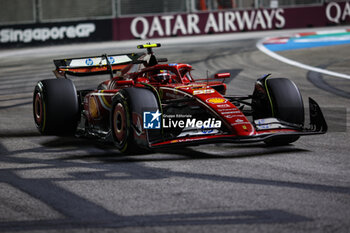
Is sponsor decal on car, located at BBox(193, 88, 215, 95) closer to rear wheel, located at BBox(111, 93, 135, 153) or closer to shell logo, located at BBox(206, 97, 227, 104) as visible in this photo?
shell logo, located at BBox(206, 97, 227, 104)

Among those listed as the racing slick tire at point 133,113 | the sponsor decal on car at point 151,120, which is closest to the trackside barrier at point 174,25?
the racing slick tire at point 133,113

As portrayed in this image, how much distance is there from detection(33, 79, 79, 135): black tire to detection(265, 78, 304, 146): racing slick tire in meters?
2.78

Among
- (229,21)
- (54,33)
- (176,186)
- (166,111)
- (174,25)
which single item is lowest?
(176,186)

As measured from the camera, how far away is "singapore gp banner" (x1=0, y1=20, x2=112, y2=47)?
29.0 metres

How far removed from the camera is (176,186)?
20.7 ft

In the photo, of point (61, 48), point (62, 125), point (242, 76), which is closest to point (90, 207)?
point (62, 125)

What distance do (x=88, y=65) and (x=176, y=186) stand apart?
487 cm

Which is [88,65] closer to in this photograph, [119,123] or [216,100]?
[119,123]

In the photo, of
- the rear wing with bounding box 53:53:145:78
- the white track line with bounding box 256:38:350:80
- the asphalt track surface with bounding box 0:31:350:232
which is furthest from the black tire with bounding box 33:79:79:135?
the white track line with bounding box 256:38:350:80

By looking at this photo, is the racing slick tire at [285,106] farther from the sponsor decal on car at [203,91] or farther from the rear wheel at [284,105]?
the sponsor decal on car at [203,91]

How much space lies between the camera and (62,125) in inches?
378

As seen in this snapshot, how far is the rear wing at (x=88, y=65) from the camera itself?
10680 millimetres

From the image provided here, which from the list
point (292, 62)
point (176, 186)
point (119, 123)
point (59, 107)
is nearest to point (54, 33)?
point (292, 62)

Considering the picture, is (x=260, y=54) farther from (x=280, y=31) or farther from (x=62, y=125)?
(x=62, y=125)
